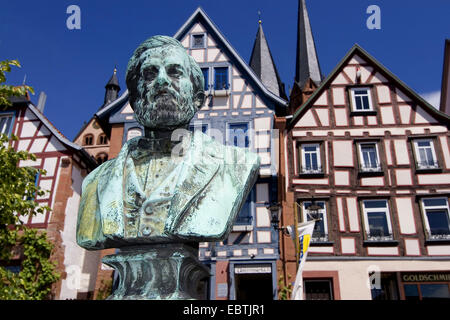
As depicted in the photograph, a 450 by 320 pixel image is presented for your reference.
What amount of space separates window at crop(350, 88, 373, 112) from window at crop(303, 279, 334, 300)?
641 centimetres

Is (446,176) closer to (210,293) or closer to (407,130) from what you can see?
(407,130)

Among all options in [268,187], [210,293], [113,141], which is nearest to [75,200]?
[113,141]

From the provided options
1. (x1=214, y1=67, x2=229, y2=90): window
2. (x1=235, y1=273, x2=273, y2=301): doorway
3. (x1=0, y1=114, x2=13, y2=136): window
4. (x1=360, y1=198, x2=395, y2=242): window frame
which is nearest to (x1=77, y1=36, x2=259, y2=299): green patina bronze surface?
(x1=235, y1=273, x2=273, y2=301): doorway

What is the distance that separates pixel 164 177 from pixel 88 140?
34.0 meters

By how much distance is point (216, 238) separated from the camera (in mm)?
2436

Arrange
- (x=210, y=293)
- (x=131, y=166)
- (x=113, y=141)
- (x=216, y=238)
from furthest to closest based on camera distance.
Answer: (x=113, y=141) → (x=210, y=293) → (x=131, y=166) → (x=216, y=238)

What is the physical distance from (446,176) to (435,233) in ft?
6.89

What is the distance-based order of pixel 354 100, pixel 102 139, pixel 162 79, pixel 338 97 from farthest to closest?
1. pixel 102 139
2. pixel 338 97
3. pixel 354 100
4. pixel 162 79

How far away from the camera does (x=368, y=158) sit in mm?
14891

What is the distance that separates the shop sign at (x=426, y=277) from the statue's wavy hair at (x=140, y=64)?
12.3 m

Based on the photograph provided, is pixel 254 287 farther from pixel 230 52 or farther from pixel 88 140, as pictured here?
pixel 88 140

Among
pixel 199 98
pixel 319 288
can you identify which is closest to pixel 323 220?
pixel 319 288

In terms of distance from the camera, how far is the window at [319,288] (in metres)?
13.0
